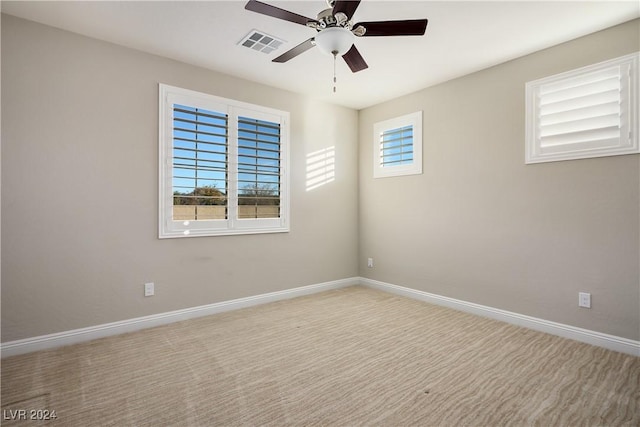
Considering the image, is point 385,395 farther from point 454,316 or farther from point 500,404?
point 454,316

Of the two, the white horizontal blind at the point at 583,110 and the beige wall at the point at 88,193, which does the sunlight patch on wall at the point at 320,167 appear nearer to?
the beige wall at the point at 88,193

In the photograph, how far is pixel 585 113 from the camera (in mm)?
2959

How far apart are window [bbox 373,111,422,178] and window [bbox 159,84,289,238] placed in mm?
1405

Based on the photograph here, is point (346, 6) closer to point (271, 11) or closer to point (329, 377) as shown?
point (271, 11)

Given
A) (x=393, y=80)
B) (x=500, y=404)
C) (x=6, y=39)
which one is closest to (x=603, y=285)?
(x=500, y=404)

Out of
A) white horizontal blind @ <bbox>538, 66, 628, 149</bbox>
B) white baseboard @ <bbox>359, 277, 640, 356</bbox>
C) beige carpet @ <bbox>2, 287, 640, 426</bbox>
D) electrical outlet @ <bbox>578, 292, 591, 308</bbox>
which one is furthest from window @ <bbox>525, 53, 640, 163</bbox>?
beige carpet @ <bbox>2, 287, 640, 426</bbox>

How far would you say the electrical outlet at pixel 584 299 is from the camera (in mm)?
2951

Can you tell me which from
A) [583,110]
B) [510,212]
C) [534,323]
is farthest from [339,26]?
[534,323]

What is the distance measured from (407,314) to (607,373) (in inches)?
68.4

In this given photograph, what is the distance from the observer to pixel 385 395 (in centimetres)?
216

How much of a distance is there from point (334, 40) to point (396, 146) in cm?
265

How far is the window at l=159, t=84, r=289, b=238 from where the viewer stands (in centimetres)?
344

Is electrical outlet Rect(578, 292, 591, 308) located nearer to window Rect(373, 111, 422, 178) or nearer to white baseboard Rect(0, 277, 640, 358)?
white baseboard Rect(0, 277, 640, 358)

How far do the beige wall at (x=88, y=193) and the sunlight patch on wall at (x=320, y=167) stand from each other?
1.10 meters
